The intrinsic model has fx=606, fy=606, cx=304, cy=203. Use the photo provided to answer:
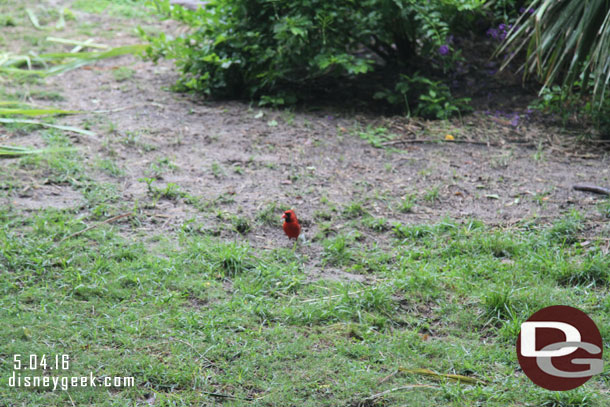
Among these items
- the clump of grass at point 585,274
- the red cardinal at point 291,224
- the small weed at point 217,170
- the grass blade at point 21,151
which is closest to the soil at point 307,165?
the small weed at point 217,170

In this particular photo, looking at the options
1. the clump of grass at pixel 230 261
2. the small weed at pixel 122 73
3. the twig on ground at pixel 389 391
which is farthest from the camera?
the small weed at pixel 122 73

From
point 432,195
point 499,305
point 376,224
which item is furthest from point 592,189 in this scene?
point 499,305

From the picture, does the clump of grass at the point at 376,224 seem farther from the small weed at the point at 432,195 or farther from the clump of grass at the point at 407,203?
the small weed at the point at 432,195

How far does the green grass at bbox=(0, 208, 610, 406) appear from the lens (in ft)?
9.06

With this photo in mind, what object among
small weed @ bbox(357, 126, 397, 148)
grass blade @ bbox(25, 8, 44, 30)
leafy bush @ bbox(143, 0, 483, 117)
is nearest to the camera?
small weed @ bbox(357, 126, 397, 148)

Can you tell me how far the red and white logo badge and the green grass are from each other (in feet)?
0.19

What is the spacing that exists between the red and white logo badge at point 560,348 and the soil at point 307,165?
3.84ft

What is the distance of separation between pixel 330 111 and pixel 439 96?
116 cm

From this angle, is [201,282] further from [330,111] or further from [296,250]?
[330,111]

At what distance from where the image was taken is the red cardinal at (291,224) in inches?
157

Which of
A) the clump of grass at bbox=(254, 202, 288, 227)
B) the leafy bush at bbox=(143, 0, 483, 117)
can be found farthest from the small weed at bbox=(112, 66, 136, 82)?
the clump of grass at bbox=(254, 202, 288, 227)

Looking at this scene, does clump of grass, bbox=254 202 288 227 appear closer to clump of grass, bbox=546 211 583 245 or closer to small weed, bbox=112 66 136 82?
clump of grass, bbox=546 211 583 245

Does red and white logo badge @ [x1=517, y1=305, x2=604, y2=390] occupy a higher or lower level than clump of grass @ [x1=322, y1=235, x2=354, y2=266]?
higher

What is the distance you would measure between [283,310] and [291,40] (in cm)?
347
